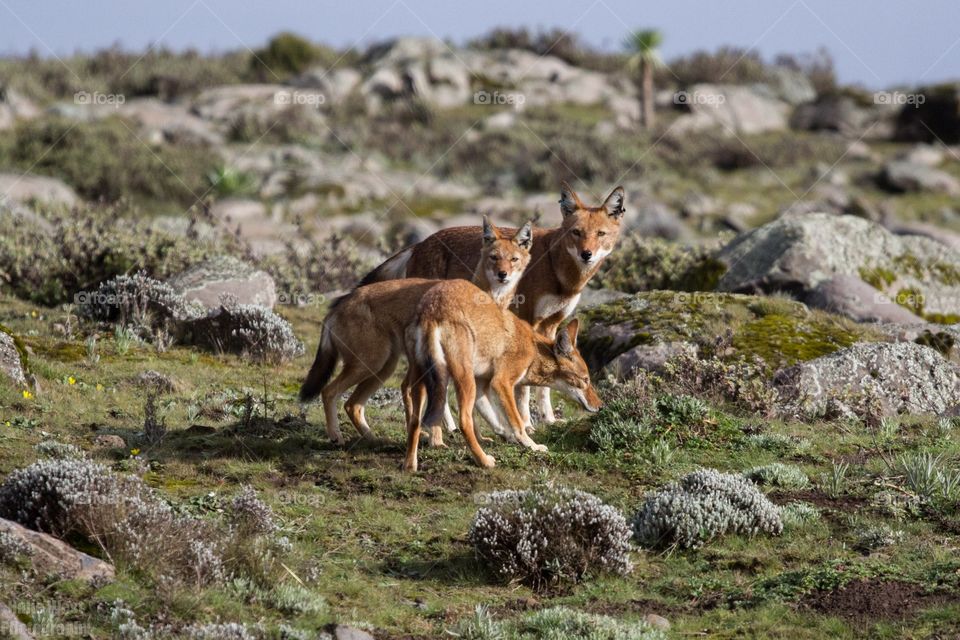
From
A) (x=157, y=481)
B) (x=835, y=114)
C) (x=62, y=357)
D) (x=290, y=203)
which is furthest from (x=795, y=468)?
(x=835, y=114)

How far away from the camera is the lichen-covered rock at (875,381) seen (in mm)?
13148

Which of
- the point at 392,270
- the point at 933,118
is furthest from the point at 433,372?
the point at 933,118

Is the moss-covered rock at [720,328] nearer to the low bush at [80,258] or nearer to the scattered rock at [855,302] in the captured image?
the scattered rock at [855,302]

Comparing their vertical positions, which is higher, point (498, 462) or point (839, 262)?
point (839, 262)

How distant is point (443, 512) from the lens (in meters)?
9.62

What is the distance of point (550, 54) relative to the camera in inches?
2712

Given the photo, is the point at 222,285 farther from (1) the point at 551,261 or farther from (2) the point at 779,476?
(2) the point at 779,476

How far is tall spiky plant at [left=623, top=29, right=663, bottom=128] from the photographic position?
55.9m

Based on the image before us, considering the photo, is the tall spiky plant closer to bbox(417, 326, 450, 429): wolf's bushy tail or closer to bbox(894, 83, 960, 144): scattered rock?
bbox(894, 83, 960, 144): scattered rock

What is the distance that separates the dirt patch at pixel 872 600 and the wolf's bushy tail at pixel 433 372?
137 inches

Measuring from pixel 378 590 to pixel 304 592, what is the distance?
68 centimetres

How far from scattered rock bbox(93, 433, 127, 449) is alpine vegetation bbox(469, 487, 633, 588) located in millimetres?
3996

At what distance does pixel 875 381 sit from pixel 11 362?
9.93 meters

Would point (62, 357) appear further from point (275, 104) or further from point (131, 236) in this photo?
point (275, 104)
